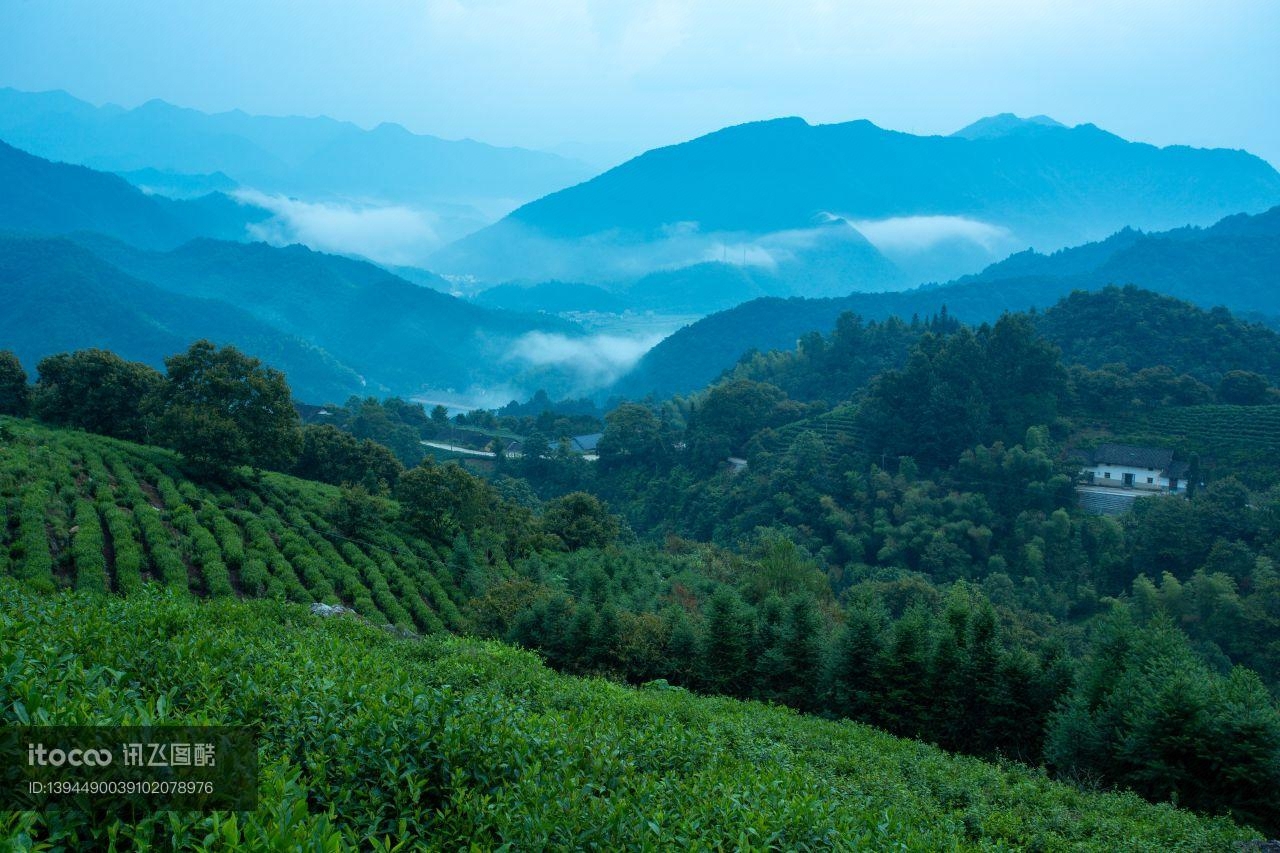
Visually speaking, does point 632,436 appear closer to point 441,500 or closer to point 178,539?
point 441,500

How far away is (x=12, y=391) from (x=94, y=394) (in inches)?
152

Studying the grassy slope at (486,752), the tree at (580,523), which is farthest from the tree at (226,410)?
the grassy slope at (486,752)

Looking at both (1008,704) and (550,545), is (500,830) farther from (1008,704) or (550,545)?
(550,545)

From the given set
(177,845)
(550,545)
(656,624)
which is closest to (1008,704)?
(656,624)

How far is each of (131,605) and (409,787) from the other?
4917mm

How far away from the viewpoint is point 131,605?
7.57 m

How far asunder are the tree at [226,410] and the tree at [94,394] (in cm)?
296

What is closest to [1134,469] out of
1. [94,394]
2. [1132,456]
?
[1132,456]

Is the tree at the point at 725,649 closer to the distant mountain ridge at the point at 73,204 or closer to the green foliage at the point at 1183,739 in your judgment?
the green foliage at the point at 1183,739

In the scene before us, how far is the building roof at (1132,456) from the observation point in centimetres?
4106

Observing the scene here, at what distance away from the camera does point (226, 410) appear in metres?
26.7

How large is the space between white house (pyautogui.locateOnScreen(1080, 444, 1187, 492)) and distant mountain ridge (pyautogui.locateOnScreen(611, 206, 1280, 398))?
64.4 meters

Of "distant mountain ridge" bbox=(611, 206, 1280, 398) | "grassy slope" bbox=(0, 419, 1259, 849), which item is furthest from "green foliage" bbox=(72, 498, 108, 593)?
"distant mountain ridge" bbox=(611, 206, 1280, 398)

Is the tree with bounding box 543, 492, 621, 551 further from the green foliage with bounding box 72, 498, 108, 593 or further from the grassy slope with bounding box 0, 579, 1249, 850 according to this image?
the grassy slope with bounding box 0, 579, 1249, 850
